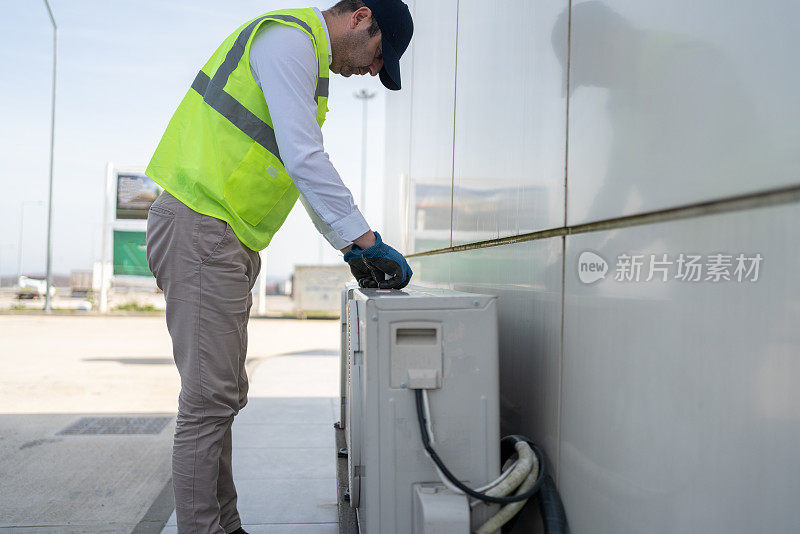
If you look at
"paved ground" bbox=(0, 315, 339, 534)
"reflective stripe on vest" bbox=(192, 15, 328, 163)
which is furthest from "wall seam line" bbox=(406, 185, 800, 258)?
"paved ground" bbox=(0, 315, 339, 534)

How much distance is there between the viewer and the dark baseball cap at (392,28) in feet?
7.47

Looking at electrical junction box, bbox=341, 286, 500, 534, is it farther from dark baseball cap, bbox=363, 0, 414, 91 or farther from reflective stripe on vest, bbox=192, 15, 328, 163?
dark baseball cap, bbox=363, 0, 414, 91

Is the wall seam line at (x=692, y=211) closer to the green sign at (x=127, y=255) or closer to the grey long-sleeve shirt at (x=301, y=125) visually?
the grey long-sleeve shirt at (x=301, y=125)

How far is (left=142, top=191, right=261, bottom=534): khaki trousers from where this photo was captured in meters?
2.23

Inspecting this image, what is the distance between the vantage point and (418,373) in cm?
158

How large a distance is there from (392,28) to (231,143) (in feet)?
2.20

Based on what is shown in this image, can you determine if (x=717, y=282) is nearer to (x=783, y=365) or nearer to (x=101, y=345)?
(x=783, y=365)

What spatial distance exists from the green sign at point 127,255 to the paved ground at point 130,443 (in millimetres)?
7602

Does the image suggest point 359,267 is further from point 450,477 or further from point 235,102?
point 450,477

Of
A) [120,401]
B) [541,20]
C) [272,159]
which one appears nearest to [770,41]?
[541,20]

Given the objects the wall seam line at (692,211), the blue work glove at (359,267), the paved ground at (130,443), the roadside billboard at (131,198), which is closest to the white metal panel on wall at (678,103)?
the wall seam line at (692,211)

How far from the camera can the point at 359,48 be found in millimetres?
2354

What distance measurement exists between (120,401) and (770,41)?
621cm

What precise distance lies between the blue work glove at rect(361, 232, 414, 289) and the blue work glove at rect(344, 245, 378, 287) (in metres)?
0.04
